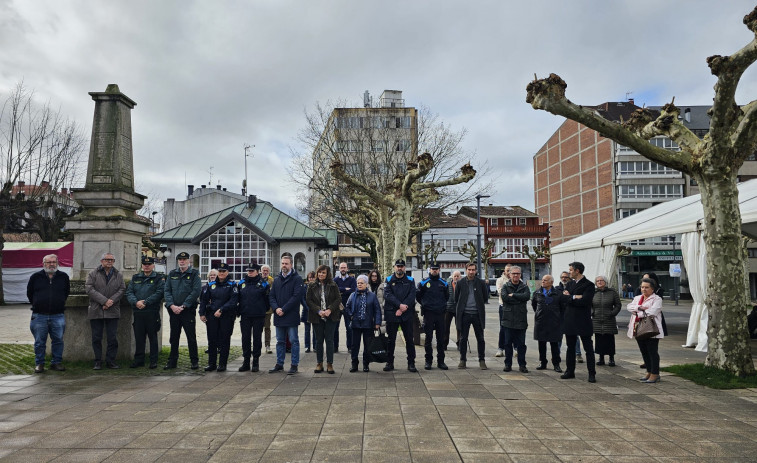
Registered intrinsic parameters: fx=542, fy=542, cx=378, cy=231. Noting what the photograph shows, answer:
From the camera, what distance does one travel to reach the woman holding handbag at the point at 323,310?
9039 millimetres

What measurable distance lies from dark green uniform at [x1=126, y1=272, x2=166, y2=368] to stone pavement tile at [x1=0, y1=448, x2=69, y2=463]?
432 cm

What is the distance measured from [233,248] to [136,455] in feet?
108

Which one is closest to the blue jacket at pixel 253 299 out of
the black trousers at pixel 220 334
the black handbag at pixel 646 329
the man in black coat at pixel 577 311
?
the black trousers at pixel 220 334

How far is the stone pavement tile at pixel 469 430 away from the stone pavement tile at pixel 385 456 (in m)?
0.82

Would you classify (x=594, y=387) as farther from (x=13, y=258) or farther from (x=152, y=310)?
(x=13, y=258)

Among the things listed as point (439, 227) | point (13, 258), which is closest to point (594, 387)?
point (13, 258)

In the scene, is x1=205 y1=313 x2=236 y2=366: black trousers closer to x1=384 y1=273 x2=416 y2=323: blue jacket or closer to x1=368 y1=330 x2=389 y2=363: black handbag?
x1=368 y1=330 x2=389 y2=363: black handbag

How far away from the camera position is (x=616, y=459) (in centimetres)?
470

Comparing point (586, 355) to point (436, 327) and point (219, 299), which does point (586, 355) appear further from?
point (219, 299)

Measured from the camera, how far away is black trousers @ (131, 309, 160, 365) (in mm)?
9109

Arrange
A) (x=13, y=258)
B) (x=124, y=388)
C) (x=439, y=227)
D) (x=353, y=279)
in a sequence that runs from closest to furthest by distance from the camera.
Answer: (x=124, y=388), (x=353, y=279), (x=13, y=258), (x=439, y=227)

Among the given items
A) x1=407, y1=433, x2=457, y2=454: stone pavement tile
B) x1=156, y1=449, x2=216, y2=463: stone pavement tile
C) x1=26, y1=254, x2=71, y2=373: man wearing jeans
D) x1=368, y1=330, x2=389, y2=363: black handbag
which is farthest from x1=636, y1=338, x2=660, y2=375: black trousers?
x1=26, y1=254, x2=71, y2=373: man wearing jeans

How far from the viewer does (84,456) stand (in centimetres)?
468

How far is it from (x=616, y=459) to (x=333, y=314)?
525 cm
